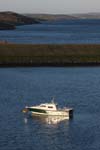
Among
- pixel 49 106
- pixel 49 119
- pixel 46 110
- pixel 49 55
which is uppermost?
pixel 49 106

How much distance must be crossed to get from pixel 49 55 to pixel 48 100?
3396 cm

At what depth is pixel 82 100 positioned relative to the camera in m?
66.6

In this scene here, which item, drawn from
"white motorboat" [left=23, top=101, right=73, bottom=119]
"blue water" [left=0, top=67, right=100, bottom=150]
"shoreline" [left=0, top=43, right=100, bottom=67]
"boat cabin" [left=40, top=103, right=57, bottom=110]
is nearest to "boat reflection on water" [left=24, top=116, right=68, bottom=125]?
"white motorboat" [left=23, top=101, right=73, bottom=119]

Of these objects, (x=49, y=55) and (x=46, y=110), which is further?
(x=49, y=55)

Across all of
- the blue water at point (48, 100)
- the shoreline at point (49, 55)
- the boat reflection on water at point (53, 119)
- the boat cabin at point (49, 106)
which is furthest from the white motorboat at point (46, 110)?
the shoreline at point (49, 55)

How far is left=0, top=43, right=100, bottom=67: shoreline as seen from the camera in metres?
96.4

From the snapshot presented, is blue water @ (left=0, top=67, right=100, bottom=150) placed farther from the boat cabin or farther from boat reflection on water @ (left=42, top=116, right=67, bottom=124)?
the boat cabin

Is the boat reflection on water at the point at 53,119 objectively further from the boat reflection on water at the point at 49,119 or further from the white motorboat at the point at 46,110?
the white motorboat at the point at 46,110

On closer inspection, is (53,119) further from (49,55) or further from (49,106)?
(49,55)

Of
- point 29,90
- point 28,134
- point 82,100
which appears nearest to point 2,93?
point 29,90

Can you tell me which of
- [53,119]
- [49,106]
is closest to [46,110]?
[49,106]

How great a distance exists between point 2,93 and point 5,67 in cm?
2230

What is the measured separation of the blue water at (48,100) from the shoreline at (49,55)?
3.20 meters

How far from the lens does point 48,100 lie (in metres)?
66.8
